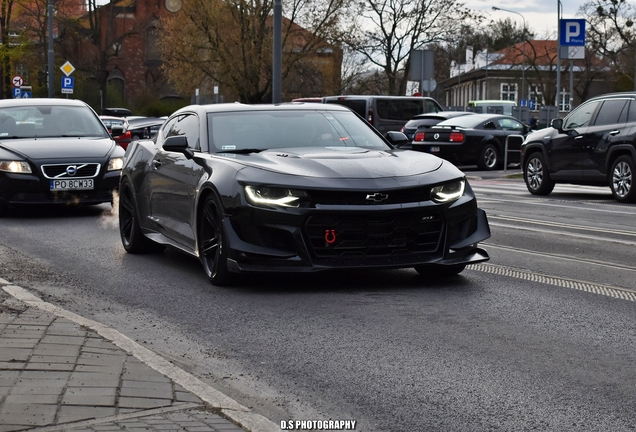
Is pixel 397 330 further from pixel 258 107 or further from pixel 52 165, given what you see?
pixel 52 165

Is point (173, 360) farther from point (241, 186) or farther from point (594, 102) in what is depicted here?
point (594, 102)

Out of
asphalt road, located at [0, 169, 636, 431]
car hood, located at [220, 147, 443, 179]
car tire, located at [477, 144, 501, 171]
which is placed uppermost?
car hood, located at [220, 147, 443, 179]

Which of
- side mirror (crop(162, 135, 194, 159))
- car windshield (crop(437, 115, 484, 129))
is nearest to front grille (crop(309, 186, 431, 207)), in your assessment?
side mirror (crop(162, 135, 194, 159))

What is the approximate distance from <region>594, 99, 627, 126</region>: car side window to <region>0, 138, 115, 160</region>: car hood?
26.7 ft

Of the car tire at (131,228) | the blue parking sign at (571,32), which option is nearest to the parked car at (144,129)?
the blue parking sign at (571,32)

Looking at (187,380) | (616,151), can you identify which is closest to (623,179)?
(616,151)

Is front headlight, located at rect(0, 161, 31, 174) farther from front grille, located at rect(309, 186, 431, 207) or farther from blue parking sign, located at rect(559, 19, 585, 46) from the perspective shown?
blue parking sign, located at rect(559, 19, 585, 46)

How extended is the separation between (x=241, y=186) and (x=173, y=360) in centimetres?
234

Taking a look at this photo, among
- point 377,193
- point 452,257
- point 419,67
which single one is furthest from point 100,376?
point 419,67

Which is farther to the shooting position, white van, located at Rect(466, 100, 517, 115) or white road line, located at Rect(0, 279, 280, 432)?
white van, located at Rect(466, 100, 517, 115)

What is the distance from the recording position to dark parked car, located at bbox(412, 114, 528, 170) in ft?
92.3

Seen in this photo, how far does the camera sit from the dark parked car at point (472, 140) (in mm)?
28125

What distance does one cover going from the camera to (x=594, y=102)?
61.0 feet

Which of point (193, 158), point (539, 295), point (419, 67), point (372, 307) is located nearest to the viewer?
point (372, 307)
